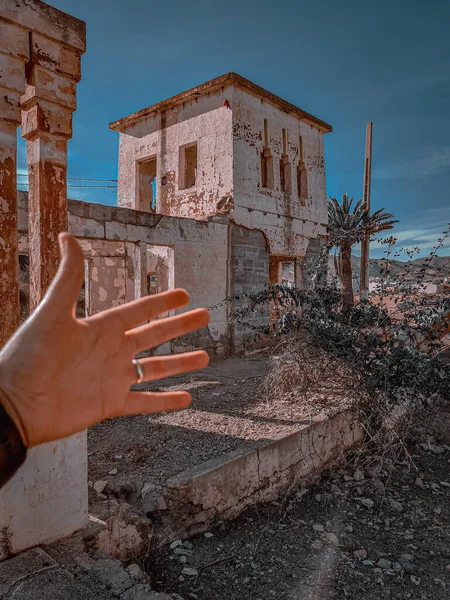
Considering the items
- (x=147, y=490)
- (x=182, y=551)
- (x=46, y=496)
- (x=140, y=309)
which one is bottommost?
(x=182, y=551)

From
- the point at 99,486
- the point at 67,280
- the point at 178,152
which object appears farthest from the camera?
the point at 178,152

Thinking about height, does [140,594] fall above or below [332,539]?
above

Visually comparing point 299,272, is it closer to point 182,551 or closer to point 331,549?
point 331,549

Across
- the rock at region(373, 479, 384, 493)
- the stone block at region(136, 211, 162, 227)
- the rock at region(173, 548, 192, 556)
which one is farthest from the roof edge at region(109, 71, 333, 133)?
the rock at region(173, 548, 192, 556)

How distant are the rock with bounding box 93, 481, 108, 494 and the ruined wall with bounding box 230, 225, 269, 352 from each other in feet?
22.0

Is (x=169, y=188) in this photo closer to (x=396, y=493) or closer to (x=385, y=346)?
(x=385, y=346)

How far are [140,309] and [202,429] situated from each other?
10.8ft

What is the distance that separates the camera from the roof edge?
32.2 feet

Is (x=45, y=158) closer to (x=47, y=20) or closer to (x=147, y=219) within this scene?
(x=47, y=20)

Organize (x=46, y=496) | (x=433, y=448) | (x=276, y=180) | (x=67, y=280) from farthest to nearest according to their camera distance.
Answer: (x=276, y=180) < (x=433, y=448) < (x=46, y=496) < (x=67, y=280)

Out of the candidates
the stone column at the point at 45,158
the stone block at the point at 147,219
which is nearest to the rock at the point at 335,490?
the stone column at the point at 45,158

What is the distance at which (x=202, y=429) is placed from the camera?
4191 millimetres

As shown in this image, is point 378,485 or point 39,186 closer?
point 39,186

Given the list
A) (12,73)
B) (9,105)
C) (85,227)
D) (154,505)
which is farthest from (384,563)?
(85,227)
